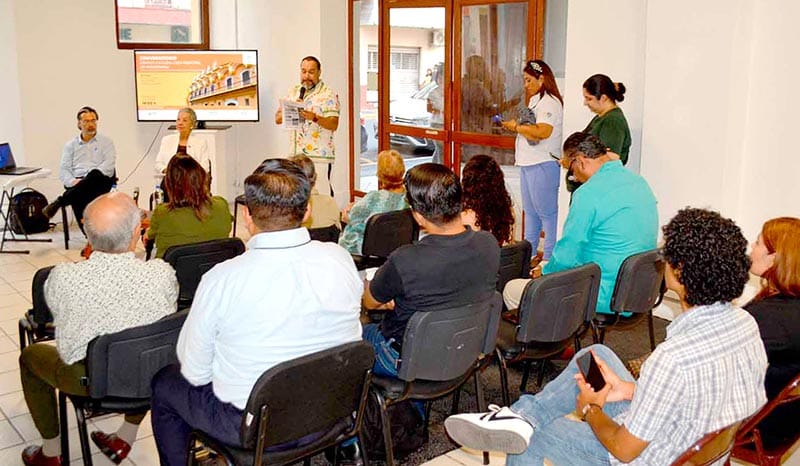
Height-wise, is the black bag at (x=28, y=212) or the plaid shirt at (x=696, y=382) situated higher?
the plaid shirt at (x=696, y=382)

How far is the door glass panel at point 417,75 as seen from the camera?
7.47 meters

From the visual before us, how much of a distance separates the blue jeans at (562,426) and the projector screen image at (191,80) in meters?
6.40

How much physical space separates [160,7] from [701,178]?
20.0 ft

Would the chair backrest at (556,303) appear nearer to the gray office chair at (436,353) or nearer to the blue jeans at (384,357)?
the gray office chair at (436,353)

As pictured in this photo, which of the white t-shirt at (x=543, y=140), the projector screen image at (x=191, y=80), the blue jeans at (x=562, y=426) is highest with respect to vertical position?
the projector screen image at (x=191, y=80)

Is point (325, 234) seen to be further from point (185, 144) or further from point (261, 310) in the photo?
point (185, 144)

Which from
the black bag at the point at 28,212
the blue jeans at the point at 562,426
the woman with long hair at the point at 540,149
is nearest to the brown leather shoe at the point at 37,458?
the blue jeans at the point at 562,426

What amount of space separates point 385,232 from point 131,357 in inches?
79.0

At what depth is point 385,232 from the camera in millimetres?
4418

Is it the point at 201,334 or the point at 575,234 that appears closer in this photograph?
the point at 201,334

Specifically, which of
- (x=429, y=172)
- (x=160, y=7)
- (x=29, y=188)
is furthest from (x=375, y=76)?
(x=429, y=172)

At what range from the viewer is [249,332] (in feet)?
7.41

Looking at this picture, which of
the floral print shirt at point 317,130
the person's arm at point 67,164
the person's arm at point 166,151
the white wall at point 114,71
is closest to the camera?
the person's arm at point 166,151

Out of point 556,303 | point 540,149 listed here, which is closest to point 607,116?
point 540,149
